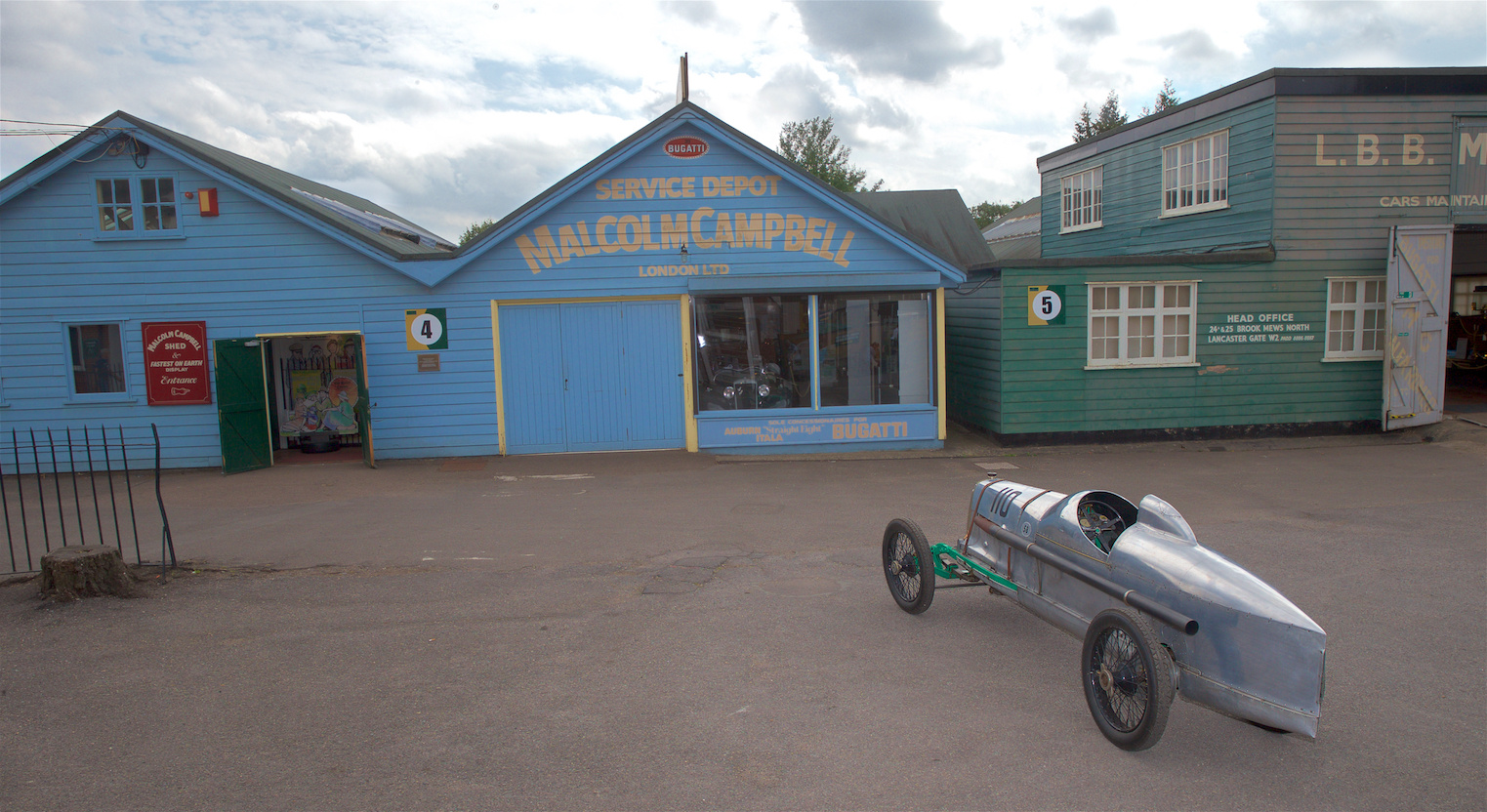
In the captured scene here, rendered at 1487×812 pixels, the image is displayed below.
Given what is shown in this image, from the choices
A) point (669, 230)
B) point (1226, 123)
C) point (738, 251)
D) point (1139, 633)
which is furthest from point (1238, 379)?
point (1139, 633)

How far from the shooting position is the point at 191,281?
12.6 m

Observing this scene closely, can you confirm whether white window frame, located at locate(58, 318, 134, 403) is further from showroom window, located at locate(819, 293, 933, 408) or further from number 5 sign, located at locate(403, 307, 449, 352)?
showroom window, located at locate(819, 293, 933, 408)

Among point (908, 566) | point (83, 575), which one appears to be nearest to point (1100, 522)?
point (908, 566)

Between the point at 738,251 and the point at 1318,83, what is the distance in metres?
9.21

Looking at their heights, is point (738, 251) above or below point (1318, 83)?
below

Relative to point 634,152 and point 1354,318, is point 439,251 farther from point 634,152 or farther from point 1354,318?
point 1354,318

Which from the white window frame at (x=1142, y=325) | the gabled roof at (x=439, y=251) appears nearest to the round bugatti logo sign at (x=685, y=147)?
the gabled roof at (x=439, y=251)

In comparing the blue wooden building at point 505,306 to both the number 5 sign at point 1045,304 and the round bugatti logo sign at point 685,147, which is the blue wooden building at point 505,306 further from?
the number 5 sign at point 1045,304

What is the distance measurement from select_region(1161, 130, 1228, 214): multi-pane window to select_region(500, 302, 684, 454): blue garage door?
30.6 ft

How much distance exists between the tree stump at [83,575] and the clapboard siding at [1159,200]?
1515cm

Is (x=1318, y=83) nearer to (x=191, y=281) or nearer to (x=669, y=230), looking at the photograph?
(x=669, y=230)

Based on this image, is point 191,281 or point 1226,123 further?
point 1226,123

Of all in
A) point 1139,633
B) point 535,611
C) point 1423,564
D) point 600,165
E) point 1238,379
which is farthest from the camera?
point 1238,379

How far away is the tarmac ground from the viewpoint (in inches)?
152
